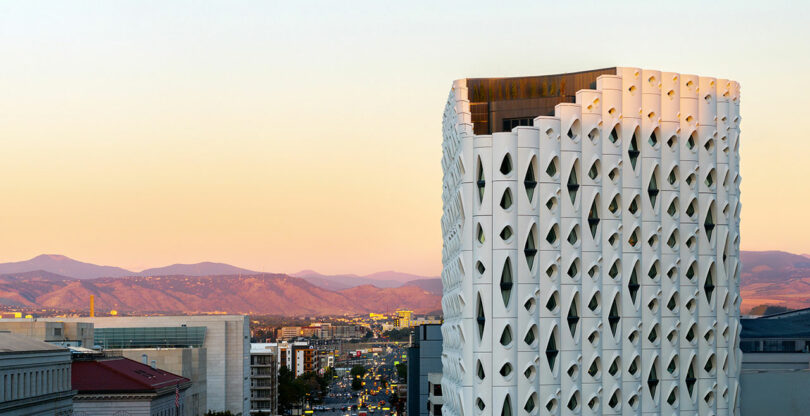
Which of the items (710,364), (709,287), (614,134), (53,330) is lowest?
(53,330)

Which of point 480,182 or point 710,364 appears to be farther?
point 710,364

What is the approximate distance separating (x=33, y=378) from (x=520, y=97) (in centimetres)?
6829

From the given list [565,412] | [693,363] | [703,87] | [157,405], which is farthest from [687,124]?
[157,405]

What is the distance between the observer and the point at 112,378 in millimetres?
158125

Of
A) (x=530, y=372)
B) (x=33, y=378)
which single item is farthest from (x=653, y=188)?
(x=33, y=378)

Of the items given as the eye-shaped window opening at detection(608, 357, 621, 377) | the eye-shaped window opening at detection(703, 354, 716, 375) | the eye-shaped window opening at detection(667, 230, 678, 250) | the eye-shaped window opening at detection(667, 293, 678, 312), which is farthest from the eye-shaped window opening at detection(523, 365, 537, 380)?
the eye-shaped window opening at detection(703, 354, 716, 375)

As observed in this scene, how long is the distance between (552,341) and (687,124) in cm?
2303

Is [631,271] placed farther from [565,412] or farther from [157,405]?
[157,405]

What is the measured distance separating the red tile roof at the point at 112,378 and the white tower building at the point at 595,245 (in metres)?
76.4

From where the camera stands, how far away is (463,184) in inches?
3354

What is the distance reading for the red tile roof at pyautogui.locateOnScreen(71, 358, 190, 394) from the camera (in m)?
156

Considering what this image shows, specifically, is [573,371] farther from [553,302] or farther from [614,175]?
[614,175]

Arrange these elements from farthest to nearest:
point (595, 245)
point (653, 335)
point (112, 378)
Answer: point (112, 378) → point (653, 335) → point (595, 245)

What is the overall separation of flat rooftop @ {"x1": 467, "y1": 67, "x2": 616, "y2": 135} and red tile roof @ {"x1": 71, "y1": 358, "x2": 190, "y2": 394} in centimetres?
8371
